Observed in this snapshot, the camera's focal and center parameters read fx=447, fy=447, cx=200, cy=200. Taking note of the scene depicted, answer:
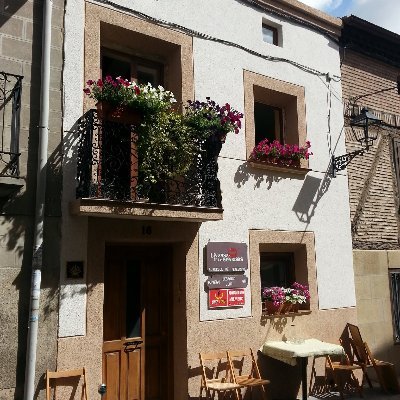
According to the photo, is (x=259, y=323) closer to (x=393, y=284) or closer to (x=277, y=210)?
(x=277, y=210)

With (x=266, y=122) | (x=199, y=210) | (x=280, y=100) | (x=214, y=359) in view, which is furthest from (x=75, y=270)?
(x=280, y=100)

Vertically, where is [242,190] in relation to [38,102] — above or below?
below

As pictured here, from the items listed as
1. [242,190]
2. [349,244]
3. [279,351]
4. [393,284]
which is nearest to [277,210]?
[242,190]

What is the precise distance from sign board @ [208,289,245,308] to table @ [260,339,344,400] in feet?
2.80

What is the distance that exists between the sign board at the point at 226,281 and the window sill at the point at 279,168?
1935mm

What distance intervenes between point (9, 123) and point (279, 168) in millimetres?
4533

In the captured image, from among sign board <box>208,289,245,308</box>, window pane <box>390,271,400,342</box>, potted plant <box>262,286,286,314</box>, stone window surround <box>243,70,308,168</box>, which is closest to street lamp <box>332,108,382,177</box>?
stone window surround <box>243,70,308,168</box>

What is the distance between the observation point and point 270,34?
8953 millimetres

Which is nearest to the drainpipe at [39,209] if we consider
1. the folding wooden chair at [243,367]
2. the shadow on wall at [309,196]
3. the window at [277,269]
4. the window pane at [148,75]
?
the window pane at [148,75]

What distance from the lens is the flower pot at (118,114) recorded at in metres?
6.05

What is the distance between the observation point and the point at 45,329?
221 inches

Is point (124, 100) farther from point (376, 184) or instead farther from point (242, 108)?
point (376, 184)

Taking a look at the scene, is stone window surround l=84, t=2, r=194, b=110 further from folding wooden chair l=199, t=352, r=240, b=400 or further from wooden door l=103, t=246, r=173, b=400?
folding wooden chair l=199, t=352, r=240, b=400

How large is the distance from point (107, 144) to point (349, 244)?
525 centimetres
